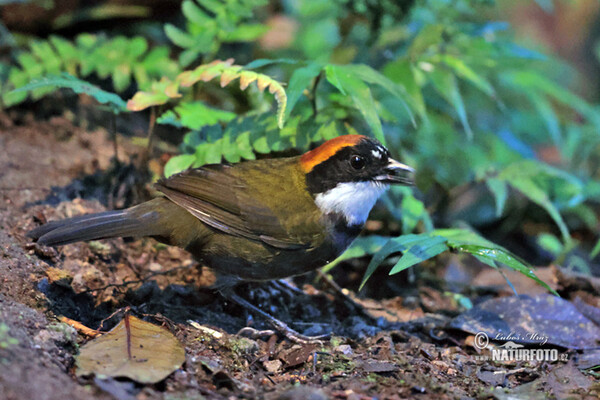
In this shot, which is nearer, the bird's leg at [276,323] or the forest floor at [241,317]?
the forest floor at [241,317]

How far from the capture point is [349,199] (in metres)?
3.58

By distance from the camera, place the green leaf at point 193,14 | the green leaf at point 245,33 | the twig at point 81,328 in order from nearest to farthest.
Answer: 1. the twig at point 81,328
2. the green leaf at point 193,14
3. the green leaf at point 245,33

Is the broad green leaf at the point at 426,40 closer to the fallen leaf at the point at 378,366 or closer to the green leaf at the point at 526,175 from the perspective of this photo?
the green leaf at the point at 526,175

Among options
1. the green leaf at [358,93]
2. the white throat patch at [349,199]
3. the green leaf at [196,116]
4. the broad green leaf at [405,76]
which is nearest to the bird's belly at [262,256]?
the white throat patch at [349,199]

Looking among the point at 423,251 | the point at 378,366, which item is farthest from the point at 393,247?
the point at 378,366

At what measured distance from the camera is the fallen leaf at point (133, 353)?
8.55 feet

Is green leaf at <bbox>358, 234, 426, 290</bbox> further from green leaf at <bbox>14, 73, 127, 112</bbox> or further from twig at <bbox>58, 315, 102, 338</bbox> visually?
green leaf at <bbox>14, 73, 127, 112</bbox>

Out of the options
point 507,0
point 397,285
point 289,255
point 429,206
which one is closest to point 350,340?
point 289,255

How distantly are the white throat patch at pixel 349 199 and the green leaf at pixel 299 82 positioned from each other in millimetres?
542

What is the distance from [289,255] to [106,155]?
2.00 m

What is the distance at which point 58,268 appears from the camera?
139 inches

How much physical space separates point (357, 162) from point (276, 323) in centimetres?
111

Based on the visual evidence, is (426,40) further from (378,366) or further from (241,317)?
(378,366)

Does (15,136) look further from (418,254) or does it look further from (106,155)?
(418,254)
